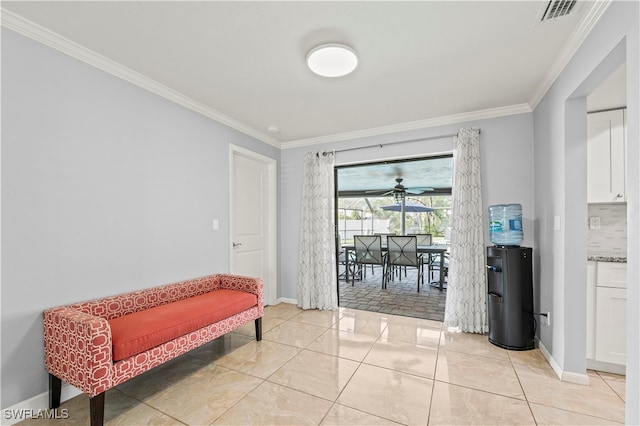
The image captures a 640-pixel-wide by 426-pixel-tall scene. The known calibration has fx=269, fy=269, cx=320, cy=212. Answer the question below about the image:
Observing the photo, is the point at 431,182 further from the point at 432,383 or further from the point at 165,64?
the point at 165,64

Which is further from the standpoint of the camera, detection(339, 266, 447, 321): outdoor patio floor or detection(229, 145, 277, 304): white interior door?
detection(339, 266, 447, 321): outdoor patio floor

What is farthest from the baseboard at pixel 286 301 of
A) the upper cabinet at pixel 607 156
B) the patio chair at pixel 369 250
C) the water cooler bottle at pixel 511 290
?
the upper cabinet at pixel 607 156

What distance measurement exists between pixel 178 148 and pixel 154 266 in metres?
1.17

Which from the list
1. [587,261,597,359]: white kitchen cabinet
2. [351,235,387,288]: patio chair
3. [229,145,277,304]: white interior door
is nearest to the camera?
[587,261,597,359]: white kitchen cabinet

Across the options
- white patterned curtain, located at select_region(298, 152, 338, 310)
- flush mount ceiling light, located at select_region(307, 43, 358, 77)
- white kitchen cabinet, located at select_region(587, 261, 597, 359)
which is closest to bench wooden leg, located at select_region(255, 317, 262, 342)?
white patterned curtain, located at select_region(298, 152, 338, 310)

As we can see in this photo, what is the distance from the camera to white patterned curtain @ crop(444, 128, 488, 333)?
298 cm

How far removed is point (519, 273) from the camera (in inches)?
100

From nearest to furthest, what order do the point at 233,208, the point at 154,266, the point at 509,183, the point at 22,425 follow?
the point at 22,425 < the point at 154,266 < the point at 509,183 < the point at 233,208

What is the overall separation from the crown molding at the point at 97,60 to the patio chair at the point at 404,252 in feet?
12.0

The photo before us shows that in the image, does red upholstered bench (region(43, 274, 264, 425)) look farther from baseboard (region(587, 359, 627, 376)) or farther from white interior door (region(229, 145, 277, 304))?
baseboard (region(587, 359, 627, 376))

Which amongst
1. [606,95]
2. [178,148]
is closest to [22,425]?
[178,148]

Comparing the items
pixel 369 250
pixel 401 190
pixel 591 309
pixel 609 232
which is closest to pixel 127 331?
pixel 591 309

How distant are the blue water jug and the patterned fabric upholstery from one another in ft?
9.34

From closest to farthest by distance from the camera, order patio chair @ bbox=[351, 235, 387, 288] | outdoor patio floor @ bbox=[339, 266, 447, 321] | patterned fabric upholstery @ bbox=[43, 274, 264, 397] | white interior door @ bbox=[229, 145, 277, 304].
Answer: patterned fabric upholstery @ bbox=[43, 274, 264, 397] < white interior door @ bbox=[229, 145, 277, 304] < outdoor patio floor @ bbox=[339, 266, 447, 321] < patio chair @ bbox=[351, 235, 387, 288]
